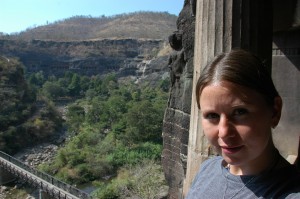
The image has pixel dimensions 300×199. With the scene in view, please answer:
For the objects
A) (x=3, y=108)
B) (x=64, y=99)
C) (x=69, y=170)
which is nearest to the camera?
(x=69, y=170)

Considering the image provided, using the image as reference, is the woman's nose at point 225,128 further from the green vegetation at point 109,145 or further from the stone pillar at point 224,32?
the green vegetation at point 109,145

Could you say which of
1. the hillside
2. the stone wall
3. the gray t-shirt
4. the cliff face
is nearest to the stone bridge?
the stone wall

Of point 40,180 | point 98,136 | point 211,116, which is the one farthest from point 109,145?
point 211,116

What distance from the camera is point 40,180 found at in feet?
60.3

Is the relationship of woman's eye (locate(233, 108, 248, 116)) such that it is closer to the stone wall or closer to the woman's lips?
the woman's lips

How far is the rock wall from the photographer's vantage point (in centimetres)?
422

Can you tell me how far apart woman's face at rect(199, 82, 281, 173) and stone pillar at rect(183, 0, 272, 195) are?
98cm

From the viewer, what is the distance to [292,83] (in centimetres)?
455

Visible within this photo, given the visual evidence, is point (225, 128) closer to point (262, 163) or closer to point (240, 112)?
point (240, 112)

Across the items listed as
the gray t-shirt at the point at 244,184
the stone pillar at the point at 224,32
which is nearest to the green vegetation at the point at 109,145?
the stone pillar at the point at 224,32

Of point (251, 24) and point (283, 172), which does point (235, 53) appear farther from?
point (251, 24)

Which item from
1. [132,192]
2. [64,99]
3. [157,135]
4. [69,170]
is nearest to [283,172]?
[132,192]

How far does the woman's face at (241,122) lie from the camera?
46.7 inches

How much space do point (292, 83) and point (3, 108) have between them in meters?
36.3
